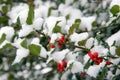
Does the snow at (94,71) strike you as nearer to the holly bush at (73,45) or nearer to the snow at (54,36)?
the holly bush at (73,45)

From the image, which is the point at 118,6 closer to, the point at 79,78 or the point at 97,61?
the point at 97,61

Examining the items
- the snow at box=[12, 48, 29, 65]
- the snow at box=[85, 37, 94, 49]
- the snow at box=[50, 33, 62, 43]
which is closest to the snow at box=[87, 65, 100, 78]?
the snow at box=[85, 37, 94, 49]

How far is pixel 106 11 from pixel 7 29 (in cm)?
71

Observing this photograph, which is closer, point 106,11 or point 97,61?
point 97,61

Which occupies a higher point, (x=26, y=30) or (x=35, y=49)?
(x=26, y=30)

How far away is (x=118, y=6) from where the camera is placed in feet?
4.95

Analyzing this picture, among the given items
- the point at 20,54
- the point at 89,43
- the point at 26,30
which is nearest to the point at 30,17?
the point at 26,30

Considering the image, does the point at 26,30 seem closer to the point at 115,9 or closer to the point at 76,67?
the point at 76,67

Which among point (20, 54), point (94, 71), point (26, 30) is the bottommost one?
point (94, 71)

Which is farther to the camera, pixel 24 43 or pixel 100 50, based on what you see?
pixel 24 43

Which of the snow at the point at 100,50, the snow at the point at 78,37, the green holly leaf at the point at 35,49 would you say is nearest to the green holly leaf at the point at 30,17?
the green holly leaf at the point at 35,49

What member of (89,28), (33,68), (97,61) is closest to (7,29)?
(89,28)

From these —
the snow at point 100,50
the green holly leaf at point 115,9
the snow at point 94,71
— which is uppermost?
the green holly leaf at point 115,9

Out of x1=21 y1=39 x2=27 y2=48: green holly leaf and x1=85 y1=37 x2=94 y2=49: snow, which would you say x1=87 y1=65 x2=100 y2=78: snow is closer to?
x1=85 y1=37 x2=94 y2=49: snow
